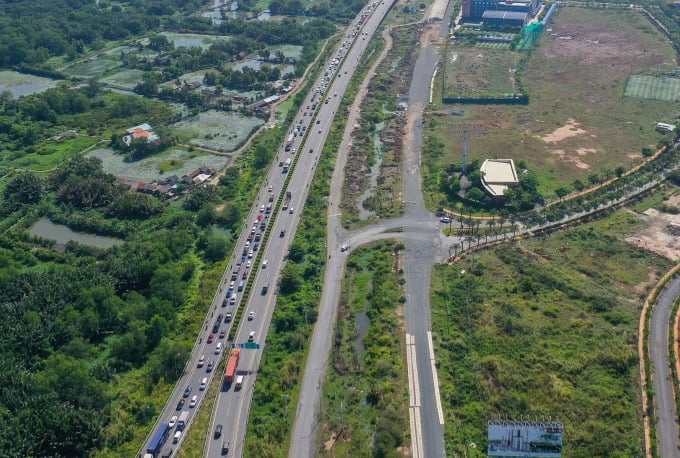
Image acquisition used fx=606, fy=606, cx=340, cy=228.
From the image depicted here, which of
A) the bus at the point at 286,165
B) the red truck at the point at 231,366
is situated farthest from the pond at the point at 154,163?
the red truck at the point at 231,366

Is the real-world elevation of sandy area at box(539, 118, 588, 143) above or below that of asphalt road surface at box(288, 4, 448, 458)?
above

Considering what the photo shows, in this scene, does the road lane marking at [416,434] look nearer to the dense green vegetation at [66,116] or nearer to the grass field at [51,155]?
the dense green vegetation at [66,116]

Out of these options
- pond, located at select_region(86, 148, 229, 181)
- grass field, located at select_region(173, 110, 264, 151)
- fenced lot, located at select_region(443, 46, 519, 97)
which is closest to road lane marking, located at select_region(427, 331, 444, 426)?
pond, located at select_region(86, 148, 229, 181)

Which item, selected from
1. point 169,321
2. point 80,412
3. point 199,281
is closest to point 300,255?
point 199,281

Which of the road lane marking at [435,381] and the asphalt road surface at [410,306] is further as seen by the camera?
the road lane marking at [435,381]

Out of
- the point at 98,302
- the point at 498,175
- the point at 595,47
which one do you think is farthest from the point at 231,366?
the point at 595,47

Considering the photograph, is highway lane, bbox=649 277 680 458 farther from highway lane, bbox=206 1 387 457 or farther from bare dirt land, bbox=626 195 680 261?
highway lane, bbox=206 1 387 457
